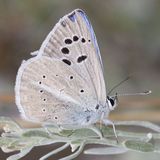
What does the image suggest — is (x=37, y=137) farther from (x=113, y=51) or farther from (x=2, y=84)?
(x=113, y=51)

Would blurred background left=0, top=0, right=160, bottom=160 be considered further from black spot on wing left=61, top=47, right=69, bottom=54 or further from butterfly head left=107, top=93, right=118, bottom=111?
black spot on wing left=61, top=47, right=69, bottom=54

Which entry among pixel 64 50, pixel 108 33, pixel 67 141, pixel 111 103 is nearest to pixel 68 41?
pixel 64 50

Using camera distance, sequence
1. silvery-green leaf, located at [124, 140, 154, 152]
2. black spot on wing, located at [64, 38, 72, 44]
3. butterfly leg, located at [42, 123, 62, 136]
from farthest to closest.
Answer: black spot on wing, located at [64, 38, 72, 44] < butterfly leg, located at [42, 123, 62, 136] < silvery-green leaf, located at [124, 140, 154, 152]

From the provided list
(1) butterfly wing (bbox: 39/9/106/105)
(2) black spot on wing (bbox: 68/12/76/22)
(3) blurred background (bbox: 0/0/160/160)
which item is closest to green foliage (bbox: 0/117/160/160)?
(1) butterfly wing (bbox: 39/9/106/105)

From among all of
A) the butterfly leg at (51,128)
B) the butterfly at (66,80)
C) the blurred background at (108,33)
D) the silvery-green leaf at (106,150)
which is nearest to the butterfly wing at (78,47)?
the butterfly at (66,80)

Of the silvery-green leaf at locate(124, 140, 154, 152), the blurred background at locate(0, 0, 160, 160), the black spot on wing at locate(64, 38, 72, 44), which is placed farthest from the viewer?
the blurred background at locate(0, 0, 160, 160)

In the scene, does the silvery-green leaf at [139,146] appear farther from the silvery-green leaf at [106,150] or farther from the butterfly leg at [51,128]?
the butterfly leg at [51,128]

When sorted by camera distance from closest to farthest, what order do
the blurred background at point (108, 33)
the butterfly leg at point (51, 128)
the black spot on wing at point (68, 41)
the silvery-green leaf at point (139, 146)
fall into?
the silvery-green leaf at point (139, 146) → the butterfly leg at point (51, 128) → the black spot on wing at point (68, 41) → the blurred background at point (108, 33)
